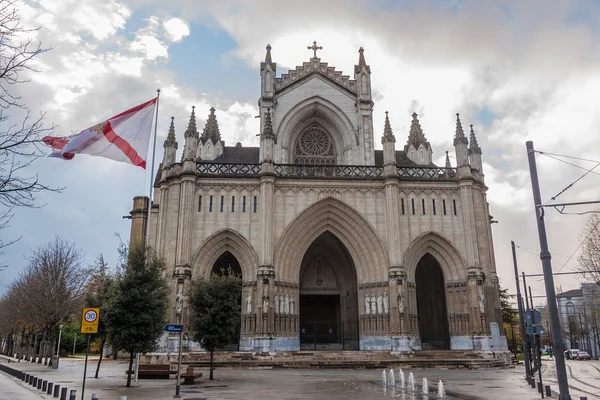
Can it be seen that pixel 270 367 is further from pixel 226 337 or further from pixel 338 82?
pixel 338 82

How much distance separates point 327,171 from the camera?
35812 mm

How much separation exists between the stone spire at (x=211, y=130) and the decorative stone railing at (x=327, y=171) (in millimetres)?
9065

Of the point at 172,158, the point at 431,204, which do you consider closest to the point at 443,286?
the point at 431,204

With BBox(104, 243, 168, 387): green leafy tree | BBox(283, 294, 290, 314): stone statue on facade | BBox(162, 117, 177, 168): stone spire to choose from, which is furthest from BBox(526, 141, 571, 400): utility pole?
BBox(162, 117, 177, 168): stone spire

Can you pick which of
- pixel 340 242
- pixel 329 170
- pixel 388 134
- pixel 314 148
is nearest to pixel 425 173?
pixel 388 134

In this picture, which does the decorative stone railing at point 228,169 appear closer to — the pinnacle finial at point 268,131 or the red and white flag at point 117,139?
the pinnacle finial at point 268,131

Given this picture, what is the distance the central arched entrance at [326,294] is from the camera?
37.8m

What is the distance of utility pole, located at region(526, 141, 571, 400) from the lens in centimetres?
1173

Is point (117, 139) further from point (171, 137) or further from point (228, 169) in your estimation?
point (171, 137)

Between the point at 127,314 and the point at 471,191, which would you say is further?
the point at 471,191

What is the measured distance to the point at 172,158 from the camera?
35.9 m

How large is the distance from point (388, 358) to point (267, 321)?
782 cm

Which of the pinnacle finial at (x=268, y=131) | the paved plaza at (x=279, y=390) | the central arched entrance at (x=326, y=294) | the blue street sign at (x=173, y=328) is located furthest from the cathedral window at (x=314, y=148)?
the blue street sign at (x=173, y=328)

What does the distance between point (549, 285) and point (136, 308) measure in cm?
1447
